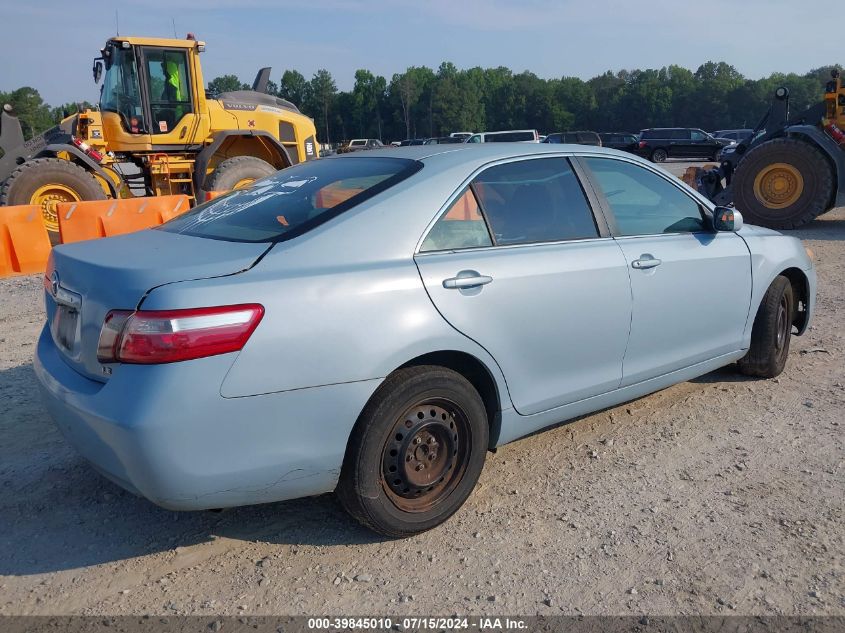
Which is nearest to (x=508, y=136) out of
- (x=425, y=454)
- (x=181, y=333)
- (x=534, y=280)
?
(x=534, y=280)

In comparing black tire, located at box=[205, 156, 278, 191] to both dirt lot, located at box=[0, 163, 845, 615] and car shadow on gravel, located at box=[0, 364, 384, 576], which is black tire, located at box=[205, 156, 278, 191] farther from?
car shadow on gravel, located at box=[0, 364, 384, 576]

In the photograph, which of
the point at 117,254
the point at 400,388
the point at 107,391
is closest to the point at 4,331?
the point at 117,254

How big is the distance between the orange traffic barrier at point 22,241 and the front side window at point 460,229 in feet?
25.5

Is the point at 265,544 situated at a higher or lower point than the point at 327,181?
lower

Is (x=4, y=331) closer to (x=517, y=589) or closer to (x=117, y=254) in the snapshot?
(x=117, y=254)

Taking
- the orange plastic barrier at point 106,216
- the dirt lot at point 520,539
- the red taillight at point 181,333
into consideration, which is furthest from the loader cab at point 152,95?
the red taillight at point 181,333

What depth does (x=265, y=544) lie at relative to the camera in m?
3.11

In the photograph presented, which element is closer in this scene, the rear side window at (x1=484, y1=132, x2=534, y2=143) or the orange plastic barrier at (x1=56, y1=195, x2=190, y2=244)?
the orange plastic barrier at (x1=56, y1=195, x2=190, y2=244)

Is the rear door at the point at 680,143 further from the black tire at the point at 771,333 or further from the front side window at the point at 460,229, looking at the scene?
the front side window at the point at 460,229

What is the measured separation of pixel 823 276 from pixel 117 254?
8.09 meters

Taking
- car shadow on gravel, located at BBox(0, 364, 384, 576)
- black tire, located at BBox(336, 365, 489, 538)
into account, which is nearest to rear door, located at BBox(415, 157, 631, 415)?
black tire, located at BBox(336, 365, 489, 538)

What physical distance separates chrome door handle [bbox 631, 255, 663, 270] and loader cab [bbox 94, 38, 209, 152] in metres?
10.2

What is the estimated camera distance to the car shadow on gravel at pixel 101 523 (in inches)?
120

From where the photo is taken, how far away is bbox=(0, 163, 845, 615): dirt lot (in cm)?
273
